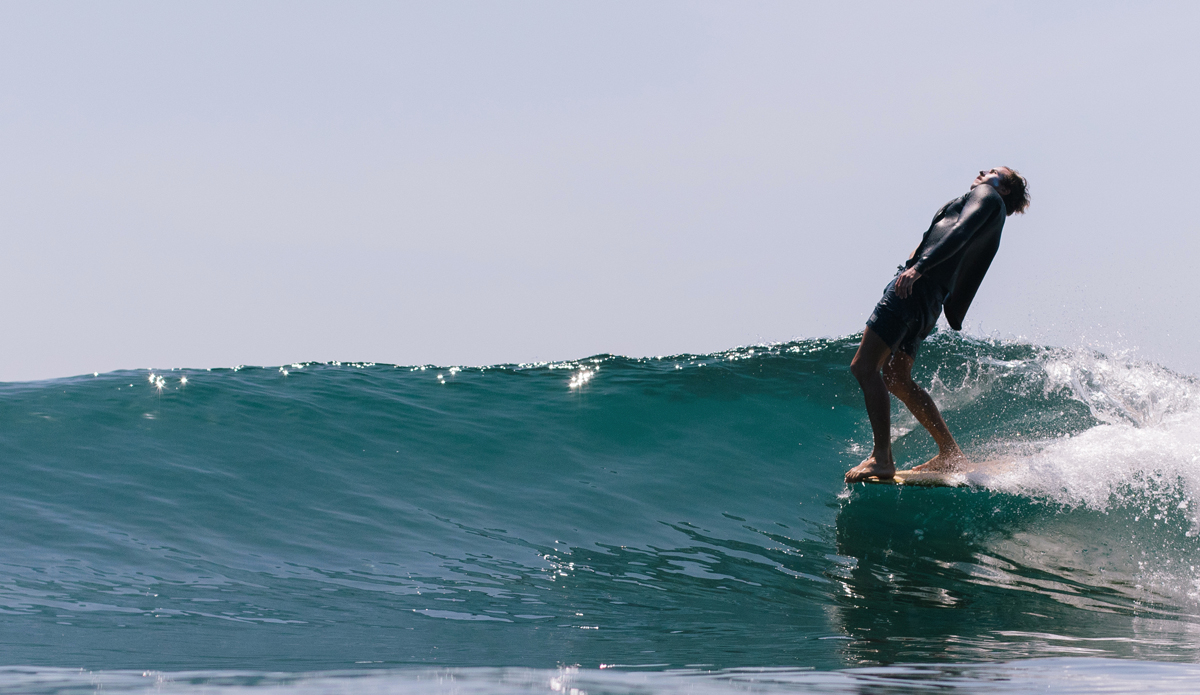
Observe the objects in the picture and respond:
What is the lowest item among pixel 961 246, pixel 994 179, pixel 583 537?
pixel 583 537

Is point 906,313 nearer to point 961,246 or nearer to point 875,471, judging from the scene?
point 961,246

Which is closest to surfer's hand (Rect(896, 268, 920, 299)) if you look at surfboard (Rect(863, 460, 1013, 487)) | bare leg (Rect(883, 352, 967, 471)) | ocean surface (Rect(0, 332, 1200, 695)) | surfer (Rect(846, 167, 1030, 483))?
surfer (Rect(846, 167, 1030, 483))

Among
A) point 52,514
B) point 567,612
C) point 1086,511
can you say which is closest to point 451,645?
point 567,612

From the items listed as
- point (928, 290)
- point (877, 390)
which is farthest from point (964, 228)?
point (877, 390)

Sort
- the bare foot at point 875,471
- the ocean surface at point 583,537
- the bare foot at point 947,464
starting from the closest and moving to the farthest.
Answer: the ocean surface at point 583,537, the bare foot at point 875,471, the bare foot at point 947,464

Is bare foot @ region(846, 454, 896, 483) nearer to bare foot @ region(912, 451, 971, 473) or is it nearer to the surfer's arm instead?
bare foot @ region(912, 451, 971, 473)

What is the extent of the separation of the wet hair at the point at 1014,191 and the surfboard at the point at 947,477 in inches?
58.7

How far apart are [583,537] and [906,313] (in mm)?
2202

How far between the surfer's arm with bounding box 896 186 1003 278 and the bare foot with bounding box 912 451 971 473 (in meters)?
1.11

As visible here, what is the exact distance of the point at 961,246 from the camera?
4832 mm

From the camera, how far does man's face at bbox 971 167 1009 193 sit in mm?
5012

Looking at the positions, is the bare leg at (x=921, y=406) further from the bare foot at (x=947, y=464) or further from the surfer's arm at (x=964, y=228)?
the surfer's arm at (x=964, y=228)

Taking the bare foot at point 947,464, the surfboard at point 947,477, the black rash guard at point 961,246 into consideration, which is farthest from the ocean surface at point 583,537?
the black rash guard at point 961,246

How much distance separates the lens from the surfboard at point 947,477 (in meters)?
5.09
